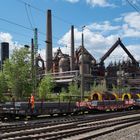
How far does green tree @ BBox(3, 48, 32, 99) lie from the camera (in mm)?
66125

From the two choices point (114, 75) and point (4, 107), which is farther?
point (114, 75)

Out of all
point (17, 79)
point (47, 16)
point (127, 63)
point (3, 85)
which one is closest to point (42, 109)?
point (17, 79)

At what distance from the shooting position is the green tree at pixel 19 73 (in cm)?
6612

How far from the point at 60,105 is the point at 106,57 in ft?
328

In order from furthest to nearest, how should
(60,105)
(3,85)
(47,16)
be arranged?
(47,16) → (3,85) → (60,105)

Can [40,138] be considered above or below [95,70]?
below

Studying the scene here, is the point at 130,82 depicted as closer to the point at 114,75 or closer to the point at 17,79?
the point at 114,75

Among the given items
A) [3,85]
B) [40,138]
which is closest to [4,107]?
[40,138]

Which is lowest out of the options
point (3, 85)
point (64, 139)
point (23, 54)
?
point (64, 139)

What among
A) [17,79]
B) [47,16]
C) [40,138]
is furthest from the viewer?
[47,16]

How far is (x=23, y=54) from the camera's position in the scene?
66.8 m

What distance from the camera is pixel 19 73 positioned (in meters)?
66.5

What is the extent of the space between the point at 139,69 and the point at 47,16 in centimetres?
4375

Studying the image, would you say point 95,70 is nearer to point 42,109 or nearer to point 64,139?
point 42,109
